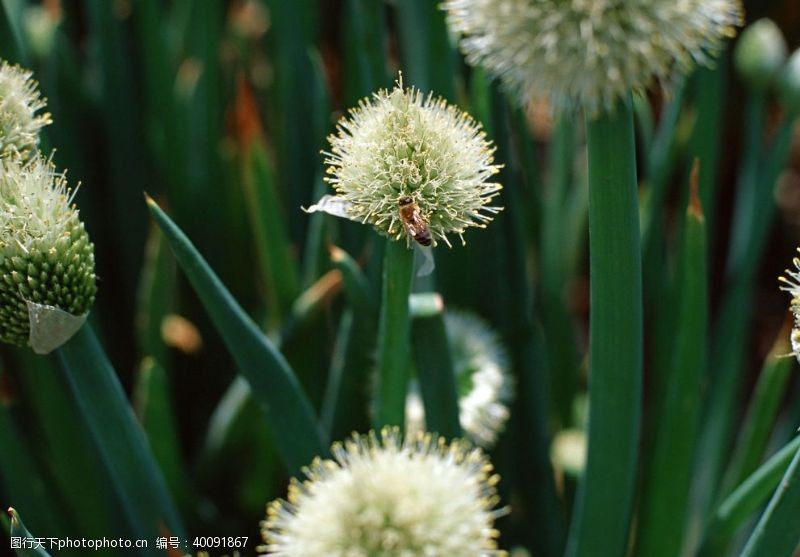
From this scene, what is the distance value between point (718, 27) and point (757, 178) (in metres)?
0.95

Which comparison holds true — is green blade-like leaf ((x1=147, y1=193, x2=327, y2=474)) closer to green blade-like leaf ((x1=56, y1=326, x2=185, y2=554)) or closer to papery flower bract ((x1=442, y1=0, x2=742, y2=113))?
green blade-like leaf ((x1=56, y1=326, x2=185, y2=554))

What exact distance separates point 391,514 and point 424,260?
15.5 inches

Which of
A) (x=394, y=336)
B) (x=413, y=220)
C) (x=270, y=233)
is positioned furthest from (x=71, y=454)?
(x=413, y=220)

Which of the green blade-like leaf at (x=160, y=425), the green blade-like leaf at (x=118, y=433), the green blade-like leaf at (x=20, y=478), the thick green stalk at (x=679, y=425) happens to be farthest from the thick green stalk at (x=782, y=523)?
the green blade-like leaf at (x=20, y=478)

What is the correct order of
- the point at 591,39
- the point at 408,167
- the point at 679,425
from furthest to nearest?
the point at 679,425
the point at 408,167
the point at 591,39

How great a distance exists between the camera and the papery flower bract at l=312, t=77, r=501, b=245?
89 centimetres

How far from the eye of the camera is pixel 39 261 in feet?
2.99

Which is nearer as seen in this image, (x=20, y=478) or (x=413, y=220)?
(x=413, y=220)

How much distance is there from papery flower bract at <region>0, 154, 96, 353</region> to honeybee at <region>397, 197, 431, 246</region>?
33 cm

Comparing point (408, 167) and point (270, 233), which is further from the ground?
point (408, 167)

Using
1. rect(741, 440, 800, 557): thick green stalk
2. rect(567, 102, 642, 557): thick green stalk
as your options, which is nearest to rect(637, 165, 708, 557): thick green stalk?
rect(567, 102, 642, 557): thick green stalk

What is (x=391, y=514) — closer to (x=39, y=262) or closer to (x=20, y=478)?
(x=39, y=262)

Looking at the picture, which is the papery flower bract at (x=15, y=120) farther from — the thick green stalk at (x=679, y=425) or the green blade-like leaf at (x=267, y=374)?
the thick green stalk at (x=679, y=425)

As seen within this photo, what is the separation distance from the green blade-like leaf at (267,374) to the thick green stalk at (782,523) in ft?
1.68
